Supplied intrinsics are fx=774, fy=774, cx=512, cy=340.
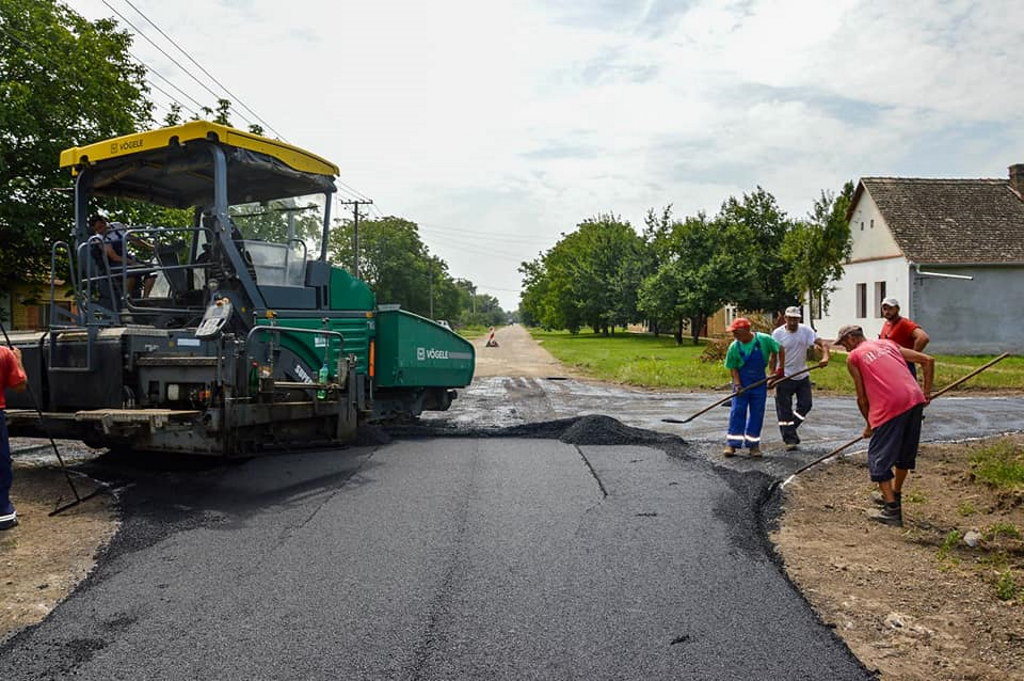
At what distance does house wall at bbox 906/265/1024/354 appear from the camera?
24.5 meters

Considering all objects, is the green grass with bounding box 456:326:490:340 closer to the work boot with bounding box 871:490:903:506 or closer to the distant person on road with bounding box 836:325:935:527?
the work boot with bounding box 871:490:903:506

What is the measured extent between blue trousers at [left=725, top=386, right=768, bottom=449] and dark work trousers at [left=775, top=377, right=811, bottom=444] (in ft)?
2.60

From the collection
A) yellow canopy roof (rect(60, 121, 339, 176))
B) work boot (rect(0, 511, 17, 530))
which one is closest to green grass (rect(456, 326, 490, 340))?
yellow canopy roof (rect(60, 121, 339, 176))

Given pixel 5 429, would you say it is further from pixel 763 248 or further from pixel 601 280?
pixel 601 280

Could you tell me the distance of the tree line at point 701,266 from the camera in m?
24.3

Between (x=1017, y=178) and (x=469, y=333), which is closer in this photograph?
(x=1017, y=178)

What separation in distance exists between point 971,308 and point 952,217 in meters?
3.89

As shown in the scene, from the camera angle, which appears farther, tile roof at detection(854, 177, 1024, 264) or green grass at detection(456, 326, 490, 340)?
green grass at detection(456, 326, 490, 340)

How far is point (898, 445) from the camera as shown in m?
5.68

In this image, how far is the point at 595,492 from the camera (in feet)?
21.0

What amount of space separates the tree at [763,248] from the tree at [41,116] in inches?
975

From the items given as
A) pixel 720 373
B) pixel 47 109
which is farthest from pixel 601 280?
pixel 47 109

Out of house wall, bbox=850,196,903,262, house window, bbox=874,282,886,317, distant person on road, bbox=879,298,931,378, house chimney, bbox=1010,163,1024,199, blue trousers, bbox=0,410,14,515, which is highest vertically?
house chimney, bbox=1010,163,1024,199

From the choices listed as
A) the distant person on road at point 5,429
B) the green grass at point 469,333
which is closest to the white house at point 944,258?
the distant person on road at point 5,429
